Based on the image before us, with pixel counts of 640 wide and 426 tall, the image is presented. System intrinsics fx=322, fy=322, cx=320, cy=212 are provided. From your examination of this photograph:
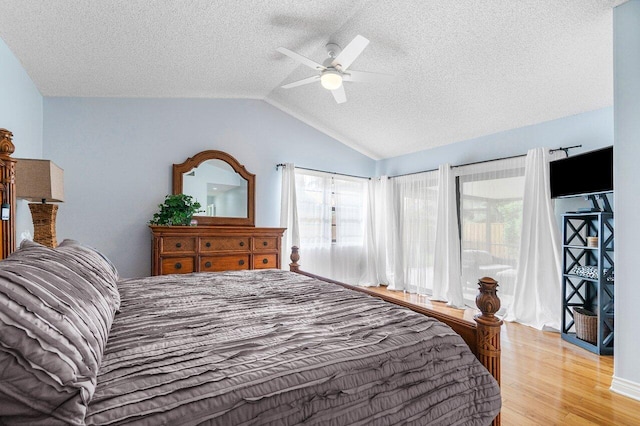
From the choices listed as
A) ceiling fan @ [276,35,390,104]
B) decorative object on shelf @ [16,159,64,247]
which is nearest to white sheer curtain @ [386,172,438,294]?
ceiling fan @ [276,35,390,104]

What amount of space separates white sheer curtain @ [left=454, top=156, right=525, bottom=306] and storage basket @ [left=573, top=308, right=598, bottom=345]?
0.81 metres

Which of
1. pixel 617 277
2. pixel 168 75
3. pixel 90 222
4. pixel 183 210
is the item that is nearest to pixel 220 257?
pixel 183 210

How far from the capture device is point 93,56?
2768mm

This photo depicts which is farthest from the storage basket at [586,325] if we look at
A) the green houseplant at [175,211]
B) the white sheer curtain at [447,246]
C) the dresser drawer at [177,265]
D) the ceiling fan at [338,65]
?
the green houseplant at [175,211]

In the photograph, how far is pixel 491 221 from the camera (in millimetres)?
4070

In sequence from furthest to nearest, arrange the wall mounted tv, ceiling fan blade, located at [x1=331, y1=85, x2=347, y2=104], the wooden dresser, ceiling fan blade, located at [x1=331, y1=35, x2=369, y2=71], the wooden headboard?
the wooden dresser < ceiling fan blade, located at [x1=331, y1=85, x2=347, y2=104] < the wall mounted tv < ceiling fan blade, located at [x1=331, y1=35, x2=369, y2=71] < the wooden headboard

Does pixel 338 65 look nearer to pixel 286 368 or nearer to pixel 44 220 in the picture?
pixel 286 368

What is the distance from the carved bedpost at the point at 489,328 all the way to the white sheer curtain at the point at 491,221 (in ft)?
9.69

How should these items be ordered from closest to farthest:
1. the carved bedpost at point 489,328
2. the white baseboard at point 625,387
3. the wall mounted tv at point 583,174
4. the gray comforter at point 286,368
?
the gray comforter at point 286,368 < the carved bedpost at point 489,328 < the white baseboard at point 625,387 < the wall mounted tv at point 583,174

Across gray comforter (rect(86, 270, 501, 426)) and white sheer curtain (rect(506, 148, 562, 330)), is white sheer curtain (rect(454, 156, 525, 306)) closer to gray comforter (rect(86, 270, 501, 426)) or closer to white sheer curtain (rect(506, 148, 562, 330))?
white sheer curtain (rect(506, 148, 562, 330))

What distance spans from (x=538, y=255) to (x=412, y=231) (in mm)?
1858

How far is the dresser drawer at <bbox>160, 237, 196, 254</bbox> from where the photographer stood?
11.2ft

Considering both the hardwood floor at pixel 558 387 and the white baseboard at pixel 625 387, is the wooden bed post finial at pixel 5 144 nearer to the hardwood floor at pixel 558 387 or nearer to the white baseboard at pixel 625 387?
the hardwood floor at pixel 558 387

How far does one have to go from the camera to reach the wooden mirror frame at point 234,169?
155 inches
